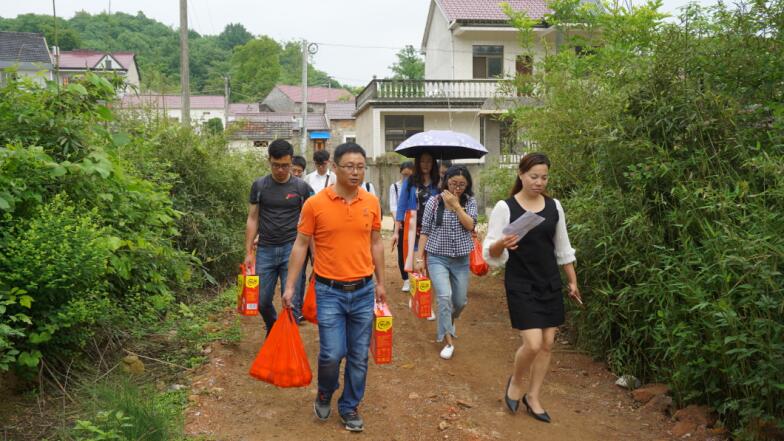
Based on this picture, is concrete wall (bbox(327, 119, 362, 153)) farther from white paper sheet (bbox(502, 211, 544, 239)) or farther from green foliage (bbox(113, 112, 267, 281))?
white paper sheet (bbox(502, 211, 544, 239))

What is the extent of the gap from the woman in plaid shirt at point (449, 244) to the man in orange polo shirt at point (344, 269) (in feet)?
5.55

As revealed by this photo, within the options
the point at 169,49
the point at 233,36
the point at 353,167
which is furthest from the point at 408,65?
the point at 353,167

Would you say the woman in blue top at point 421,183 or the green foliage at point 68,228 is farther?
the woman in blue top at point 421,183

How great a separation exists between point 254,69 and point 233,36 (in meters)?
18.6

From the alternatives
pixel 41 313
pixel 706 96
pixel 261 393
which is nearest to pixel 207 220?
pixel 261 393

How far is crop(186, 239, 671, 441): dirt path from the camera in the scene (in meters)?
4.64

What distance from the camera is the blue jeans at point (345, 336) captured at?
445 cm

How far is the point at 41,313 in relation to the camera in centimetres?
421

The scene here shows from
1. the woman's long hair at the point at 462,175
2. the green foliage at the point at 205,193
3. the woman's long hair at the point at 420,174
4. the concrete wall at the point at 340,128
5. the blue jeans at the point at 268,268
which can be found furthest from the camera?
the concrete wall at the point at 340,128

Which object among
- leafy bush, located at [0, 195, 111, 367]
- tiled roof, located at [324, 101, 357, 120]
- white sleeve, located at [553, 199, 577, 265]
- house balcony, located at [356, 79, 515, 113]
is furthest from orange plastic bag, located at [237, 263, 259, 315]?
tiled roof, located at [324, 101, 357, 120]

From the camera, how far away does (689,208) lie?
4.86 m

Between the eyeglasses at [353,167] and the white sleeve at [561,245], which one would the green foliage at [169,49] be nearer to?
the eyeglasses at [353,167]

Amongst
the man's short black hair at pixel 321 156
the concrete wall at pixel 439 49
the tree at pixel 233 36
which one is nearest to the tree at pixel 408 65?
the concrete wall at pixel 439 49

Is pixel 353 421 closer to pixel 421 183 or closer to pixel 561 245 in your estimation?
pixel 561 245
